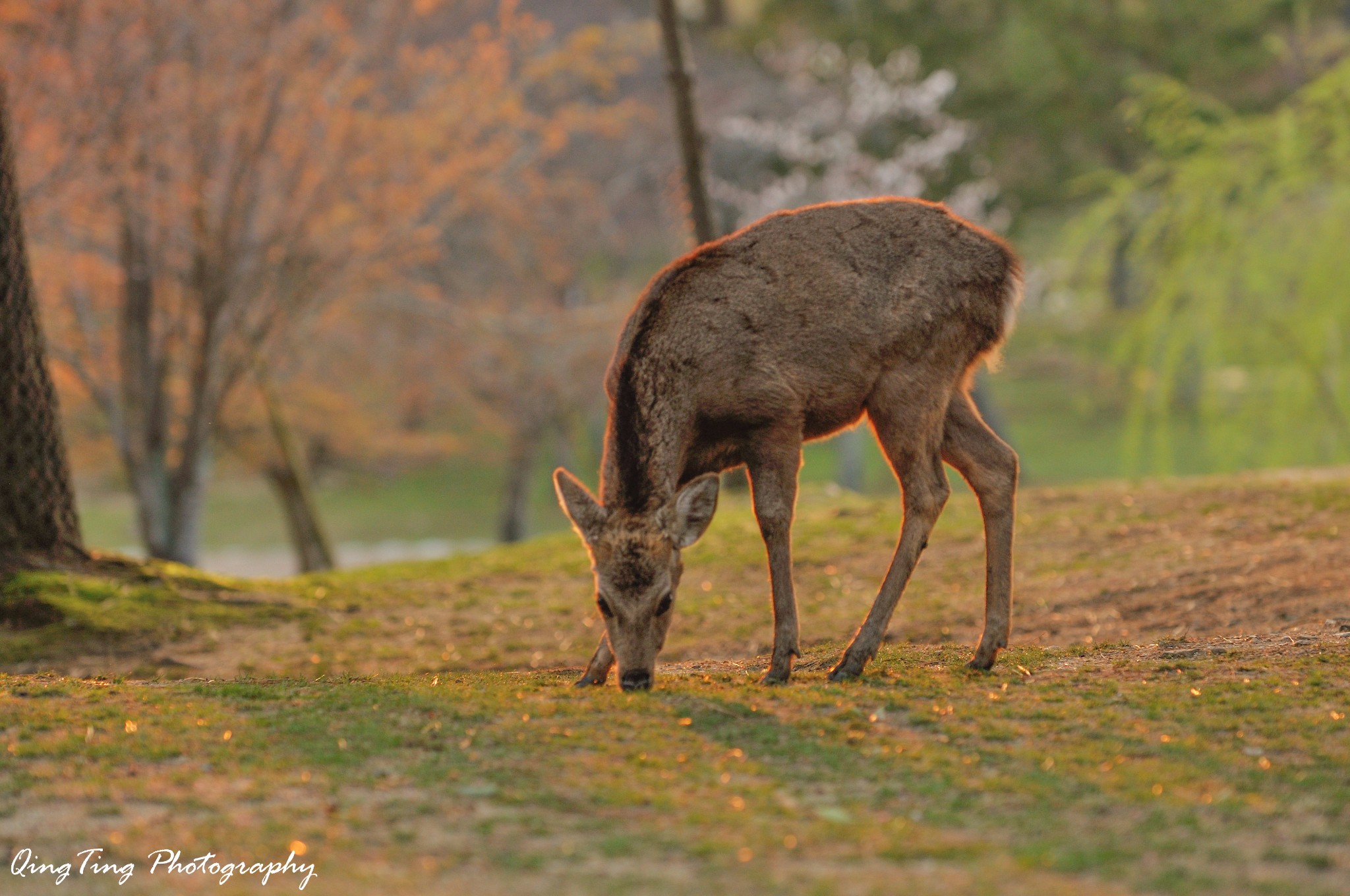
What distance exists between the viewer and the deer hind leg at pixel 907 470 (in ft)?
22.4

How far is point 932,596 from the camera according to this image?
9.84 m

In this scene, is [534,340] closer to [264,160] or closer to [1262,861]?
[264,160]

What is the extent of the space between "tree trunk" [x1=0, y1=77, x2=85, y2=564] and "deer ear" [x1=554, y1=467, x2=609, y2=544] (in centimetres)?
436

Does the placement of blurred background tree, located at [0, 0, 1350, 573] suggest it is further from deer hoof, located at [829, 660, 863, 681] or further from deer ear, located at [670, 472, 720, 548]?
deer hoof, located at [829, 660, 863, 681]

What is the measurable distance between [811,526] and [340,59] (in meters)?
8.28

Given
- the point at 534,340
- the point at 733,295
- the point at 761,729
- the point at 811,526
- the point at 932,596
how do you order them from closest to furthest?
1. the point at 761,729
2. the point at 733,295
3. the point at 932,596
4. the point at 811,526
5. the point at 534,340

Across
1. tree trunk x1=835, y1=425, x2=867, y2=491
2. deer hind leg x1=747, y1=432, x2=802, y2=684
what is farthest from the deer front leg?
tree trunk x1=835, y1=425, x2=867, y2=491

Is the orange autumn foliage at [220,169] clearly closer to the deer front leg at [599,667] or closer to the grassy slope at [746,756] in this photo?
the grassy slope at [746,756]

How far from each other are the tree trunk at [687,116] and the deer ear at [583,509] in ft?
31.6

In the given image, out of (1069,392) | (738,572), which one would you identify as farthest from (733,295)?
(1069,392)

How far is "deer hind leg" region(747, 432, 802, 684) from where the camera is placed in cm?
661

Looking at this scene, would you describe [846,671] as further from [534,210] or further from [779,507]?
[534,210]

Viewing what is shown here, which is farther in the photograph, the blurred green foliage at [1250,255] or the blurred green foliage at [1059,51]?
the blurred green foliage at [1059,51]

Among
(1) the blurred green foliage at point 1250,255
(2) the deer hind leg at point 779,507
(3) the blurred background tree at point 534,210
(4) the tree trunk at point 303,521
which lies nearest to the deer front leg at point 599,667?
(2) the deer hind leg at point 779,507
